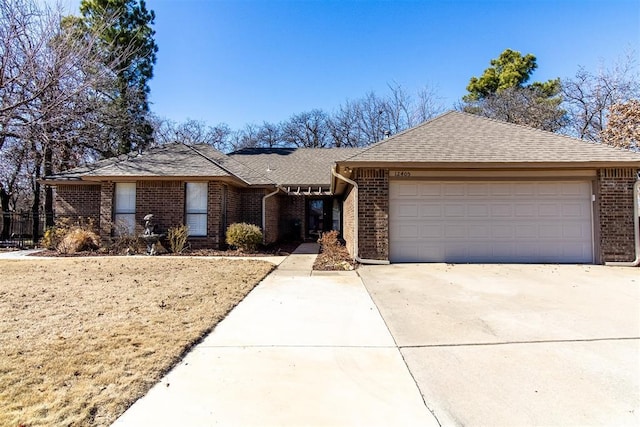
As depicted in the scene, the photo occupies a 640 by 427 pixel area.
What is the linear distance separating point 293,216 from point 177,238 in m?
6.66

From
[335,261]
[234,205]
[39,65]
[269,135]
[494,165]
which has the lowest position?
[335,261]

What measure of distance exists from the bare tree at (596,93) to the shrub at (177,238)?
20661 mm

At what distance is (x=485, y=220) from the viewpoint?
905cm

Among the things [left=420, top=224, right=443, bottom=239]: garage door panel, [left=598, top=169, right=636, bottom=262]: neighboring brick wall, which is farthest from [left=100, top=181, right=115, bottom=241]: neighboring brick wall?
[left=598, top=169, right=636, bottom=262]: neighboring brick wall

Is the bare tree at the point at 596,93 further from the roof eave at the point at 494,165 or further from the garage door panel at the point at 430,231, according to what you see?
the garage door panel at the point at 430,231

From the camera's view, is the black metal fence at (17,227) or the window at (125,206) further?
the black metal fence at (17,227)

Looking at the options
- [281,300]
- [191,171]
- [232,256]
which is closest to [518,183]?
[281,300]

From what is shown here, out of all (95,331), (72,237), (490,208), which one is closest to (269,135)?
(72,237)

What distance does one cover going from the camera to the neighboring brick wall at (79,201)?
13234mm

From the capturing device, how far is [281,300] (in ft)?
18.0

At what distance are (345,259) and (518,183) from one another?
524cm

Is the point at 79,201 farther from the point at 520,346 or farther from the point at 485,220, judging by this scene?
the point at 520,346

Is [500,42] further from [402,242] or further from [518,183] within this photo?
[402,242]

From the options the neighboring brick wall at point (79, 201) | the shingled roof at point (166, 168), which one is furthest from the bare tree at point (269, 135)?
the neighboring brick wall at point (79, 201)
